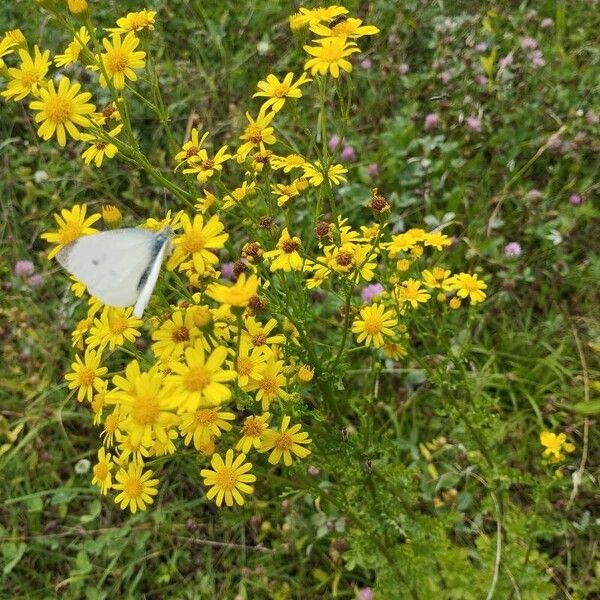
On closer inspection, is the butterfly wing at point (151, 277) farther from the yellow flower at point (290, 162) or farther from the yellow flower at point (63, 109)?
the yellow flower at point (290, 162)

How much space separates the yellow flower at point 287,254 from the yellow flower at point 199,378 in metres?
0.34

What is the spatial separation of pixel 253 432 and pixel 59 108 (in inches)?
36.8

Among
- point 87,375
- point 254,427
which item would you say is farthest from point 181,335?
point 87,375

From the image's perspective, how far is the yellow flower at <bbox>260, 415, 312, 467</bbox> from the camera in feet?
5.47

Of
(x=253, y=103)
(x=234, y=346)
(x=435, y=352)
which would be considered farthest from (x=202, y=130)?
(x=234, y=346)

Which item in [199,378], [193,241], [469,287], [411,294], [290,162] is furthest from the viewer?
[469,287]

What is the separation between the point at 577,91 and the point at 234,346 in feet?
9.15

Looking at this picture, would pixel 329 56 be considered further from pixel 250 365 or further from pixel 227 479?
pixel 227 479

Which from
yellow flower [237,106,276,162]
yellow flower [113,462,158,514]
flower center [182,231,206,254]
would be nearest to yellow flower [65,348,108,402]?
yellow flower [113,462,158,514]

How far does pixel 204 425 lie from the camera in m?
1.56

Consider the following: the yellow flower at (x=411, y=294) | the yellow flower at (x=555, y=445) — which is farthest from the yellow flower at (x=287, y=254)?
the yellow flower at (x=555, y=445)

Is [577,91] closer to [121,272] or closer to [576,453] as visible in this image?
[576,453]

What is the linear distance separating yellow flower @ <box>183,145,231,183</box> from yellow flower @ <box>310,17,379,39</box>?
38 centimetres

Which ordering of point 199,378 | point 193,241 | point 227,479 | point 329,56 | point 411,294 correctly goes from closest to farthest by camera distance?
point 199,378 < point 193,241 < point 329,56 < point 227,479 < point 411,294
